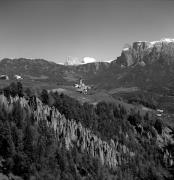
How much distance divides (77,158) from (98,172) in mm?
11144

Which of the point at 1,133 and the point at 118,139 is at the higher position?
the point at 1,133

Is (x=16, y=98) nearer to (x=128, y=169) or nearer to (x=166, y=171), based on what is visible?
(x=128, y=169)

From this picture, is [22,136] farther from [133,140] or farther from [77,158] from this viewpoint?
[133,140]

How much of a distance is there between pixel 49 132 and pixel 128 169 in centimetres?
4612

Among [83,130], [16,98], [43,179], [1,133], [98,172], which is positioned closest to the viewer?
[43,179]

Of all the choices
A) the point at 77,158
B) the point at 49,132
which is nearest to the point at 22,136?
the point at 49,132

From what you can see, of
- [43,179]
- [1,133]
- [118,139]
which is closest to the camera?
[43,179]

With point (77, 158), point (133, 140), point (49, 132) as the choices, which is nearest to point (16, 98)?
point (49, 132)

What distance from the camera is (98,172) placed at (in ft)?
392

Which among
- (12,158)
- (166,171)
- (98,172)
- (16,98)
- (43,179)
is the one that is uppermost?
(16,98)

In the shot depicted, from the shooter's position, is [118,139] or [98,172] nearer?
[98,172]

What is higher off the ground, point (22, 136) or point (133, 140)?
point (22, 136)

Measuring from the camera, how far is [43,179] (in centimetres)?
9550

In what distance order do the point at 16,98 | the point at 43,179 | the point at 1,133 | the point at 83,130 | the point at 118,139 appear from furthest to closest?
the point at 118,139 → the point at 83,130 → the point at 16,98 → the point at 1,133 → the point at 43,179
